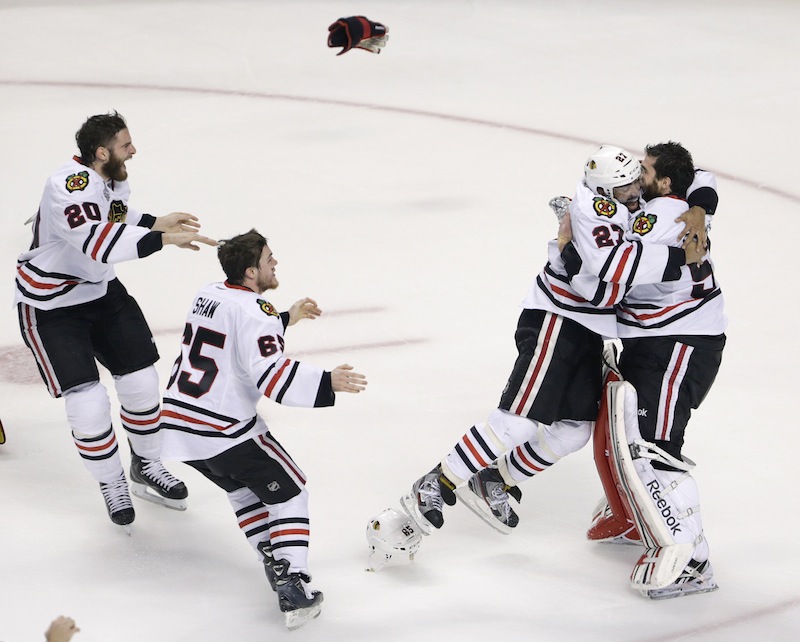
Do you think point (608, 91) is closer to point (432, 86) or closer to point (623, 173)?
point (432, 86)

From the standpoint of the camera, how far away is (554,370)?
3.41 m

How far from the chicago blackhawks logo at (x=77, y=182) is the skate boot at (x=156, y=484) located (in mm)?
868

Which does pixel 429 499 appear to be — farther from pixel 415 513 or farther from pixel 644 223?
pixel 644 223

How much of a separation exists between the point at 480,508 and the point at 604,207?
926 mm

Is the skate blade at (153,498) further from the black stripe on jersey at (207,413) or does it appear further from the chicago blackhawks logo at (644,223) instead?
the chicago blackhawks logo at (644,223)

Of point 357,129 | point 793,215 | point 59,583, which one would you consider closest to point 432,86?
point 357,129

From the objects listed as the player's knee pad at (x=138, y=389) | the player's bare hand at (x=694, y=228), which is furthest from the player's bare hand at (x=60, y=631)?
the player's bare hand at (x=694, y=228)

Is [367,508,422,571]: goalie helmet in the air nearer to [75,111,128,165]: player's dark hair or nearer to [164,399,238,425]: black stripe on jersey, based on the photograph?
[164,399,238,425]: black stripe on jersey

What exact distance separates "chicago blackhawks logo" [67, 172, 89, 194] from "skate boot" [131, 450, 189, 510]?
0.87 meters

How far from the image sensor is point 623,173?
10.8 feet

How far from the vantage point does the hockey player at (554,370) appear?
3330mm

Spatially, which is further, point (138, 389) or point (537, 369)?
point (138, 389)

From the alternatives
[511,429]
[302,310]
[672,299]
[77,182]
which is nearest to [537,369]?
[511,429]

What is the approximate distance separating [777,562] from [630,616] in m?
0.51
